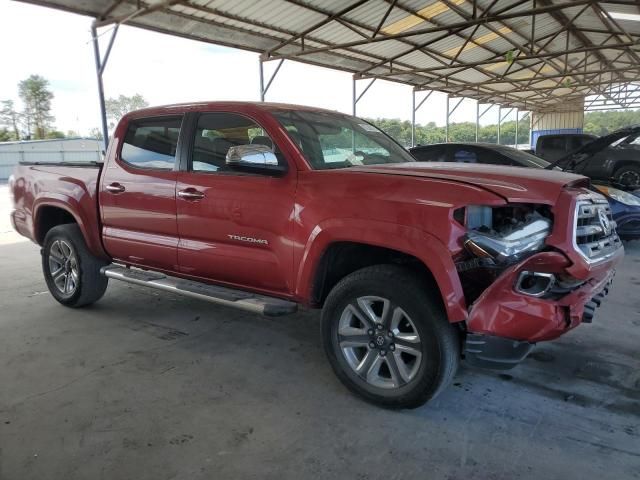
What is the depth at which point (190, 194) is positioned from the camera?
12.1 ft

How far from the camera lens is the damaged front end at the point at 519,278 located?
246 cm

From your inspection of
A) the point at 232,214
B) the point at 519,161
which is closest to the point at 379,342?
the point at 232,214

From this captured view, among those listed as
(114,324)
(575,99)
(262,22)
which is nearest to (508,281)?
(114,324)

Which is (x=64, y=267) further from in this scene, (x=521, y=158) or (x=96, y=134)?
(x=96, y=134)

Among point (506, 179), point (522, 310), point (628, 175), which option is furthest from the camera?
point (628, 175)

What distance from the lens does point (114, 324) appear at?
14.6 ft

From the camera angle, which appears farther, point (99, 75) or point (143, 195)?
point (99, 75)

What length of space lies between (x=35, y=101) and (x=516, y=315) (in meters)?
65.6

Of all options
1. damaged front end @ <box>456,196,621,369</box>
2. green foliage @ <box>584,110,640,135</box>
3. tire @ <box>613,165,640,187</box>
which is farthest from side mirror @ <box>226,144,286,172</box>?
green foliage @ <box>584,110,640,135</box>

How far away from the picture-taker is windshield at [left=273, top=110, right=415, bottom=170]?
344 centimetres

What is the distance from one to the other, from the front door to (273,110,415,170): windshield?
0.72ft

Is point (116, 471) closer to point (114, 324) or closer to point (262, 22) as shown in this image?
point (114, 324)

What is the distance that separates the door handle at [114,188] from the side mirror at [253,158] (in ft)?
4.61

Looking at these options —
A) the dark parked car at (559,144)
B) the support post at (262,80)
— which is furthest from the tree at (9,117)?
the dark parked car at (559,144)
